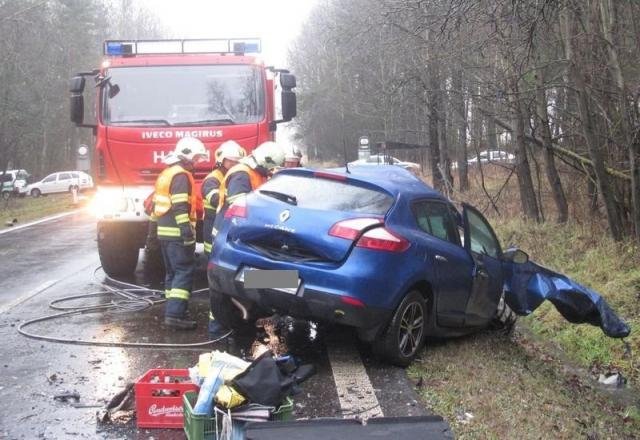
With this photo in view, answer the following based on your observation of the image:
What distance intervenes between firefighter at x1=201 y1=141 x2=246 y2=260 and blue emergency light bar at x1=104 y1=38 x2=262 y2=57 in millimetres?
2711

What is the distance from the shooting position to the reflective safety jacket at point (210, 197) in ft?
24.5

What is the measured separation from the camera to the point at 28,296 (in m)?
8.37

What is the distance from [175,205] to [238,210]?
1.03 m

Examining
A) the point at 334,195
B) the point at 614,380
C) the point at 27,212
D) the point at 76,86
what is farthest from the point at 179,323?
the point at 27,212

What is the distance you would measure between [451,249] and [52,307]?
171 inches

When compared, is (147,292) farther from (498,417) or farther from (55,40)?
(55,40)

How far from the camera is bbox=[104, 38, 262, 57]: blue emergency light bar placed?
9703mm

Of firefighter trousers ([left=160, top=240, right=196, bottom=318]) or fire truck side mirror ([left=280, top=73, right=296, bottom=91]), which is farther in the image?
fire truck side mirror ([left=280, top=73, right=296, bottom=91])

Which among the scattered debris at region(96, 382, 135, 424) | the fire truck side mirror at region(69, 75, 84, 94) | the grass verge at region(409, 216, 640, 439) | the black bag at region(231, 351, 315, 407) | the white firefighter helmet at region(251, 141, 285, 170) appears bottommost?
the grass verge at region(409, 216, 640, 439)

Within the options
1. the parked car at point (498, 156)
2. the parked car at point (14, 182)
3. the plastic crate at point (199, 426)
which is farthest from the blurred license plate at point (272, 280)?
the parked car at point (14, 182)

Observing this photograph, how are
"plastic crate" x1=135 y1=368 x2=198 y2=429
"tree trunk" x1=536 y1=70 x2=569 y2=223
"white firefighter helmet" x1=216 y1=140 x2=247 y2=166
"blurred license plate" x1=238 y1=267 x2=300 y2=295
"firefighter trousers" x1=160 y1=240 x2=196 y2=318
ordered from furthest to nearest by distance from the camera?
1. "tree trunk" x1=536 y1=70 x2=569 y2=223
2. "white firefighter helmet" x1=216 y1=140 x2=247 y2=166
3. "firefighter trousers" x1=160 y1=240 x2=196 y2=318
4. "blurred license plate" x1=238 y1=267 x2=300 y2=295
5. "plastic crate" x1=135 y1=368 x2=198 y2=429

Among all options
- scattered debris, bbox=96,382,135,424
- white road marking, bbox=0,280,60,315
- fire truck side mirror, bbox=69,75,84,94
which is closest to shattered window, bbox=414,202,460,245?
scattered debris, bbox=96,382,135,424

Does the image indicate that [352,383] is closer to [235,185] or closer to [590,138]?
[235,185]

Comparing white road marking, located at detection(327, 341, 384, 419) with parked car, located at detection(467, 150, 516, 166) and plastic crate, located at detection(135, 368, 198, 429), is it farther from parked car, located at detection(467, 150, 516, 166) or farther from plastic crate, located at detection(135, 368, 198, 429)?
parked car, located at detection(467, 150, 516, 166)
